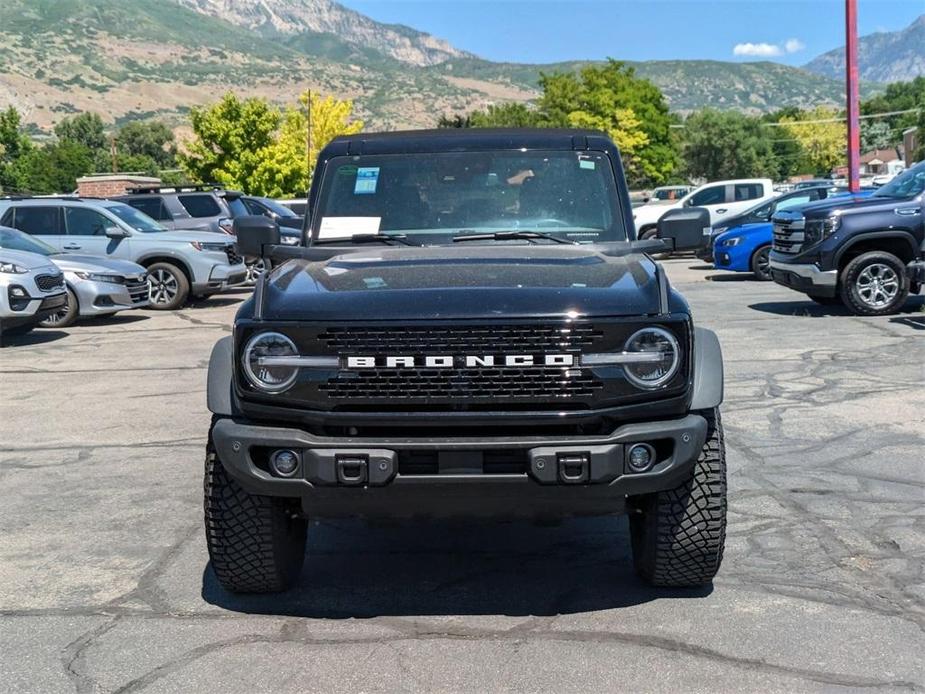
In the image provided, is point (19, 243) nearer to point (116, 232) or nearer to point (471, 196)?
point (116, 232)

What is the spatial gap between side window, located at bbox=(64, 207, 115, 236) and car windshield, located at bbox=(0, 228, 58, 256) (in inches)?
92.6

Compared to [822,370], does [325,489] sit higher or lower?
higher

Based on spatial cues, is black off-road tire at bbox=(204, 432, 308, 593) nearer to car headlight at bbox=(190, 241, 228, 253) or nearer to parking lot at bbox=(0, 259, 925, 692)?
parking lot at bbox=(0, 259, 925, 692)

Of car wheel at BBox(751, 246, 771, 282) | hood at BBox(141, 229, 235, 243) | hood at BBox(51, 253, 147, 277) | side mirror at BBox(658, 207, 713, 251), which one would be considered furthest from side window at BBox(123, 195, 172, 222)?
side mirror at BBox(658, 207, 713, 251)

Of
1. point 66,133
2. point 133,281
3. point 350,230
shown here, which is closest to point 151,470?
point 350,230

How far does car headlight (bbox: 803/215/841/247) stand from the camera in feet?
45.5

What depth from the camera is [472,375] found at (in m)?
4.04

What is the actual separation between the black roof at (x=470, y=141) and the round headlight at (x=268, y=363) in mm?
1967

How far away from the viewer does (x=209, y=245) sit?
18.3m

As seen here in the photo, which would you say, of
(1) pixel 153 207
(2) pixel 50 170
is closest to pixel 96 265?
(1) pixel 153 207

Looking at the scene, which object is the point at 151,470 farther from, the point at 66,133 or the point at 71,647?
the point at 66,133

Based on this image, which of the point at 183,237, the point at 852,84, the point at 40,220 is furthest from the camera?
the point at 852,84

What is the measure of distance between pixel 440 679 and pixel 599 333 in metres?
1.33

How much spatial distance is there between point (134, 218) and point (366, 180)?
14.0m
